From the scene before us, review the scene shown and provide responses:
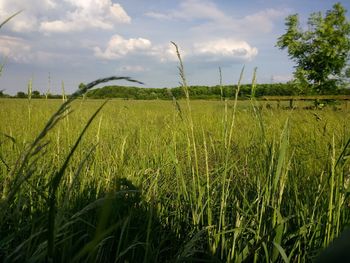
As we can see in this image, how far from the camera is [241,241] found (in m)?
1.64

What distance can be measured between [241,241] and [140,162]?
1122 mm

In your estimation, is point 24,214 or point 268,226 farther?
point 24,214

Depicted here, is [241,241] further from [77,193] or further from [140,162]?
[140,162]

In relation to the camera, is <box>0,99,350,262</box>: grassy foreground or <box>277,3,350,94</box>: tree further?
<box>277,3,350,94</box>: tree

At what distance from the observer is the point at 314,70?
65.5ft

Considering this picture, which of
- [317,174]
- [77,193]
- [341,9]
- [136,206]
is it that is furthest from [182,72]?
[341,9]

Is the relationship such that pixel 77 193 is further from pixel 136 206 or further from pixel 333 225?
pixel 333 225

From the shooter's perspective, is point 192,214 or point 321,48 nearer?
point 192,214

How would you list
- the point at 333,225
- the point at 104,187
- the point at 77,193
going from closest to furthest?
the point at 333,225 < the point at 77,193 < the point at 104,187

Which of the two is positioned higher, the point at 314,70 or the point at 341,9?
the point at 341,9

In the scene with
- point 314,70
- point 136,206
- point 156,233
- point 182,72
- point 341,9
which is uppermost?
point 341,9

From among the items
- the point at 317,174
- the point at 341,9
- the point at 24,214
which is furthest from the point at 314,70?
the point at 24,214

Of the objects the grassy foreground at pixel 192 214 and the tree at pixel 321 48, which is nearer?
the grassy foreground at pixel 192 214

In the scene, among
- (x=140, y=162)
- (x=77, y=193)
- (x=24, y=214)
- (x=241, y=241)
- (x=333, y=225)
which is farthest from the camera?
(x=140, y=162)
